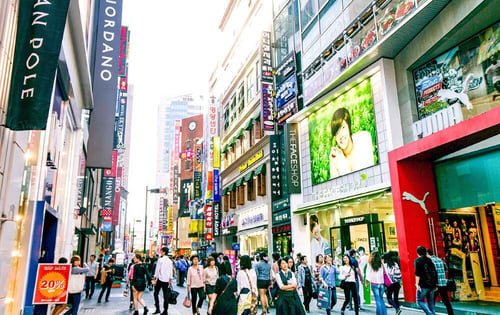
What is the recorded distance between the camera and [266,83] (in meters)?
23.8

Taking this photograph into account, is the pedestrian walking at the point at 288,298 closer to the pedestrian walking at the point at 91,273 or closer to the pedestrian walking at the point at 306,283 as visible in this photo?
the pedestrian walking at the point at 306,283

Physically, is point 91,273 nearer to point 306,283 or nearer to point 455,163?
point 306,283

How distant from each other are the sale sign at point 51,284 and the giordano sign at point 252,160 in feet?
60.8

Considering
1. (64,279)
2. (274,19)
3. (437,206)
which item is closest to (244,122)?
(274,19)

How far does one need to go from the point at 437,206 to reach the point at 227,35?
31.2 meters

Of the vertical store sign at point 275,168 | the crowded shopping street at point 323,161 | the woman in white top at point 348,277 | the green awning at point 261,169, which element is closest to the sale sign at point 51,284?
the crowded shopping street at point 323,161

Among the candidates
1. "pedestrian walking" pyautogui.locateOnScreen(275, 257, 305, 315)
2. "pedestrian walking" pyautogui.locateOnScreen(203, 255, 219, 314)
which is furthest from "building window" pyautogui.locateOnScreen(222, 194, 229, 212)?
"pedestrian walking" pyautogui.locateOnScreen(275, 257, 305, 315)

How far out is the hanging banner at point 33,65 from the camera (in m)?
5.21

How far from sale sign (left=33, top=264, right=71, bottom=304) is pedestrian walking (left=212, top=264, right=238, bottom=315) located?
316 centimetres

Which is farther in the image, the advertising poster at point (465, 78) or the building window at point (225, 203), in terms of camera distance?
the building window at point (225, 203)

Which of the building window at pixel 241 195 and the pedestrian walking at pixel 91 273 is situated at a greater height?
the building window at pixel 241 195

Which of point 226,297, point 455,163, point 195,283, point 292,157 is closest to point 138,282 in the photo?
point 195,283

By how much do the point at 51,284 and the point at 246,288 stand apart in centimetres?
393

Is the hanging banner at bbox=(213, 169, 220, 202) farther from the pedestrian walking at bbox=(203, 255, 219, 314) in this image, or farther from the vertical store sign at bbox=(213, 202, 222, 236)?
the pedestrian walking at bbox=(203, 255, 219, 314)
